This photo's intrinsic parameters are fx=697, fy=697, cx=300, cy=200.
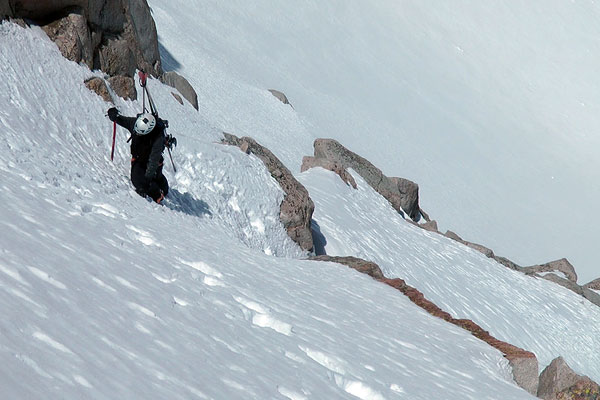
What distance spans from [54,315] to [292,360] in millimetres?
2491

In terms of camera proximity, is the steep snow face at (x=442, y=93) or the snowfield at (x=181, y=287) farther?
the steep snow face at (x=442, y=93)

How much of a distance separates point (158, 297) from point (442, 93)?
70.2m

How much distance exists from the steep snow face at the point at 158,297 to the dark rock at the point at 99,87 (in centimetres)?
23

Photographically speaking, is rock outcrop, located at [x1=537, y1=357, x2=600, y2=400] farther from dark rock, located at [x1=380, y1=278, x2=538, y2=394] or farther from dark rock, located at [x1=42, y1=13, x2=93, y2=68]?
dark rock, located at [x1=42, y1=13, x2=93, y2=68]

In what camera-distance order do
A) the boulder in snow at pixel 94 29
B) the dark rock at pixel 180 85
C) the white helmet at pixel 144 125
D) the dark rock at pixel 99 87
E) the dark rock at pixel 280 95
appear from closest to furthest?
the white helmet at pixel 144 125 → the boulder in snow at pixel 94 29 → the dark rock at pixel 99 87 → the dark rock at pixel 180 85 → the dark rock at pixel 280 95

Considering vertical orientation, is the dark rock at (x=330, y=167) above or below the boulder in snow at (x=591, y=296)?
below

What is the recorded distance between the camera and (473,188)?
5534 centimetres

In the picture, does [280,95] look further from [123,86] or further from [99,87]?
[99,87]

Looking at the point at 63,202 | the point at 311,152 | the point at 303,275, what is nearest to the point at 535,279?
the point at 311,152

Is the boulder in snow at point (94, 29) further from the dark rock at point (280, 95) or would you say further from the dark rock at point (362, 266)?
the dark rock at point (280, 95)

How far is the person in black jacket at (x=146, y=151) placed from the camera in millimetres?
11836

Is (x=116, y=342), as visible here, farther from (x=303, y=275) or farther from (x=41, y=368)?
(x=303, y=275)

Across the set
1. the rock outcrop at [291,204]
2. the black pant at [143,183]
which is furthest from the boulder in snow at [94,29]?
the rock outcrop at [291,204]

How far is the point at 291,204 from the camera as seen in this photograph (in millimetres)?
17312
